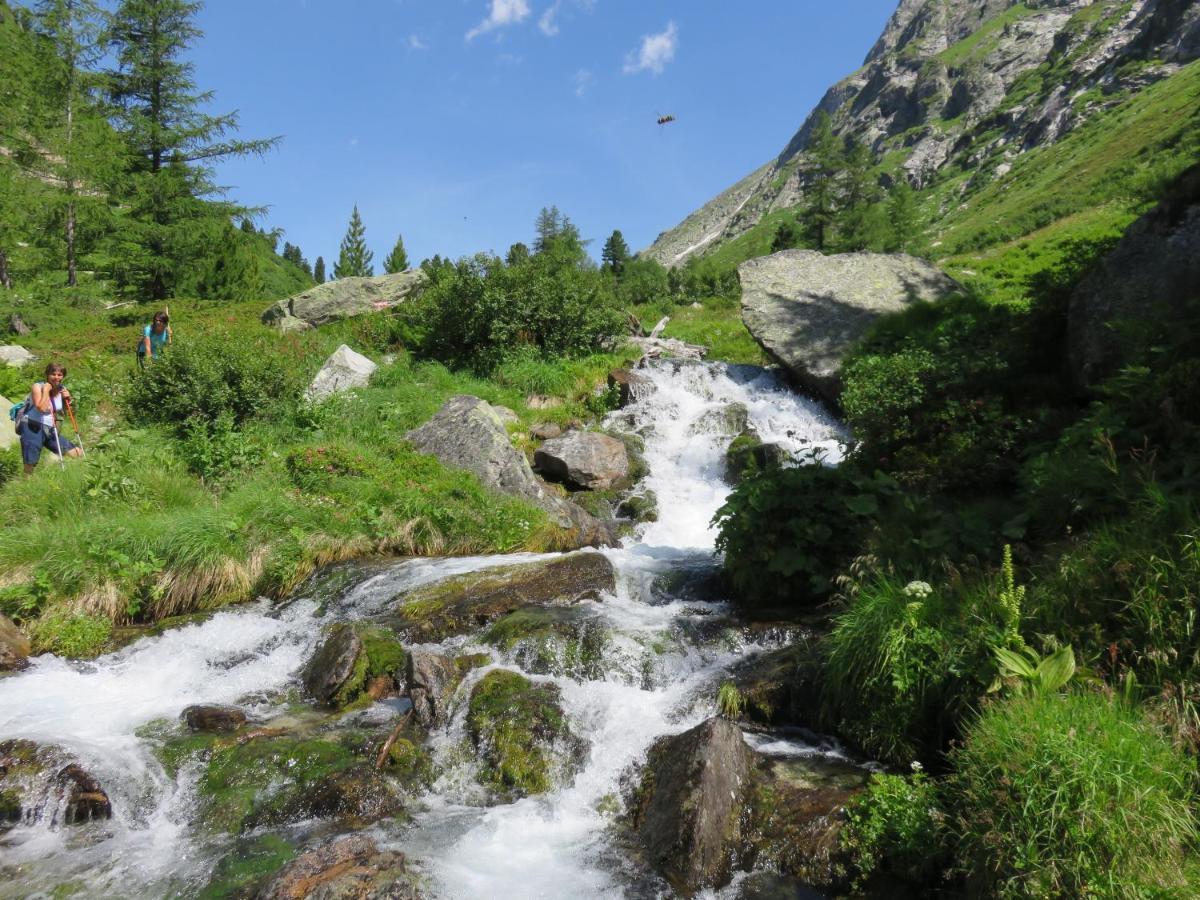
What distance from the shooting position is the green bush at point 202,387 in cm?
1319

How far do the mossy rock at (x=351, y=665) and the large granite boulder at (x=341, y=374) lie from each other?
9499 mm

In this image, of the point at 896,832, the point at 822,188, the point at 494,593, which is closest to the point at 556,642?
the point at 494,593

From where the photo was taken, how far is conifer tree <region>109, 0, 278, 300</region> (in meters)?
25.2

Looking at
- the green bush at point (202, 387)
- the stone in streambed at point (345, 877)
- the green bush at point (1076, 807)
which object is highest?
the green bush at point (202, 387)

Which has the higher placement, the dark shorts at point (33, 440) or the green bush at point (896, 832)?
the dark shorts at point (33, 440)

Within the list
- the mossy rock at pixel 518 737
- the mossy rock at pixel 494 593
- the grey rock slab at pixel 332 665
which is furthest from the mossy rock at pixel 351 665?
the mossy rock at pixel 518 737

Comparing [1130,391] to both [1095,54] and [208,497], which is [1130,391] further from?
[1095,54]

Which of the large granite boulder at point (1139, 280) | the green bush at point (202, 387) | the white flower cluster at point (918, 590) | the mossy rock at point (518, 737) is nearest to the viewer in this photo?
the white flower cluster at point (918, 590)

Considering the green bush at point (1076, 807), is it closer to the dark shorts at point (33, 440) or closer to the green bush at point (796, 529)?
the green bush at point (796, 529)

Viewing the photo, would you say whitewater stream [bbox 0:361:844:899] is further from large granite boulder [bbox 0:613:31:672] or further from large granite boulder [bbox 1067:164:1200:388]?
large granite boulder [bbox 1067:164:1200:388]

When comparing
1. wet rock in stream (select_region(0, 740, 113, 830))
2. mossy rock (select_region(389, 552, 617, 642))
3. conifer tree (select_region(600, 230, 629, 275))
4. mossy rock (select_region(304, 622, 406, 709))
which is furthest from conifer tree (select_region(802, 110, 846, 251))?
wet rock in stream (select_region(0, 740, 113, 830))

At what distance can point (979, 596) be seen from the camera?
15.4ft

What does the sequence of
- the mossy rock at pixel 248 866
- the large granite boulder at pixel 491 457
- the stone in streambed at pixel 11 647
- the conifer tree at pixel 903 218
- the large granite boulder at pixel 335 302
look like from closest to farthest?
the mossy rock at pixel 248 866
the stone in streambed at pixel 11 647
the large granite boulder at pixel 491 457
the large granite boulder at pixel 335 302
the conifer tree at pixel 903 218

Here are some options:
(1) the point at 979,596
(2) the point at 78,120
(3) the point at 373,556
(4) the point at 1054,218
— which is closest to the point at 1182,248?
(1) the point at 979,596
